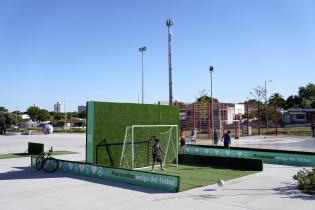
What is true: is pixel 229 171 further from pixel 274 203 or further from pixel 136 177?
pixel 274 203

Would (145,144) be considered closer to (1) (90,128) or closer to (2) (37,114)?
(1) (90,128)

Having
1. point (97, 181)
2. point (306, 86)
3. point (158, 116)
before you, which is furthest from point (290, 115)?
point (97, 181)

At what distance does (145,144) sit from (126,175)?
233 inches

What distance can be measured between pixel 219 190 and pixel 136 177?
340 centimetres

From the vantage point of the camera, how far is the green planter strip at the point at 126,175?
15055 mm

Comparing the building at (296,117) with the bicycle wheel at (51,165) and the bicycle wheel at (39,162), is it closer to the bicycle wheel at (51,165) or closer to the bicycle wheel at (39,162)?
the bicycle wheel at (39,162)

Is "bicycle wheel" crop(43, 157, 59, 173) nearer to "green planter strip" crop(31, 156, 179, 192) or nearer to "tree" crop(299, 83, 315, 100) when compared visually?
"green planter strip" crop(31, 156, 179, 192)

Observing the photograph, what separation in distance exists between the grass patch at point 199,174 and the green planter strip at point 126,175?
694 millimetres

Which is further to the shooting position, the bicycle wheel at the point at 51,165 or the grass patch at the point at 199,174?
the bicycle wheel at the point at 51,165

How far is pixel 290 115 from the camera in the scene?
95.1 meters

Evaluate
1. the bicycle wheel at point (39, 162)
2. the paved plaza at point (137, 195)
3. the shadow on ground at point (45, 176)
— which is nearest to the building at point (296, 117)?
the paved plaza at point (137, 195)

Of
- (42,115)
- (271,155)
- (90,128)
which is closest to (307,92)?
(42,115)

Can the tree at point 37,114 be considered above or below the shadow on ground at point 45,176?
above

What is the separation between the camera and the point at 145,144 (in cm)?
2261
